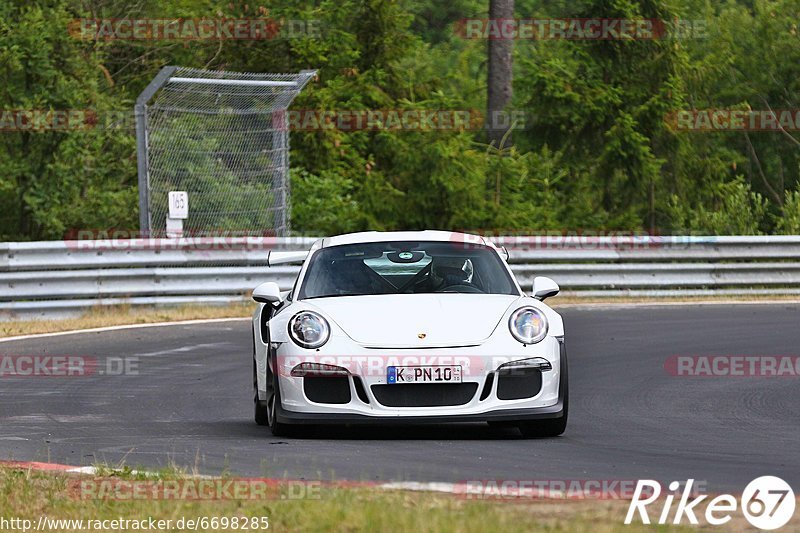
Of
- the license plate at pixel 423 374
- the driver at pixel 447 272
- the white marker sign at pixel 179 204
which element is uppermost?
the driver at pixel 447 272

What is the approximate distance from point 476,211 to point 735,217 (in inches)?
181

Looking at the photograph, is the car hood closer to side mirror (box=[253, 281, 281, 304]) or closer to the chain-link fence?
side mirror (box=[253, 281, 281, 304])

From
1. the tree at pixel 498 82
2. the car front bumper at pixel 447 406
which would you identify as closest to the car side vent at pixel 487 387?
the car front bumper at pixel 447 406

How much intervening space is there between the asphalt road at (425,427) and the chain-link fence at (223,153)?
169 inches

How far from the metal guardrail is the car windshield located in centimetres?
862

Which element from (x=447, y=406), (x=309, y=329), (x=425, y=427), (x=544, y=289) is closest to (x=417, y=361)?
(x=447, y=406)

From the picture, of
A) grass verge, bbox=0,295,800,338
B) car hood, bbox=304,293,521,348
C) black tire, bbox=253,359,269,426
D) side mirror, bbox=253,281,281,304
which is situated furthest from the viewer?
grass verge, bbox=0,295,800,338

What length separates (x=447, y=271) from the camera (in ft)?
32.8

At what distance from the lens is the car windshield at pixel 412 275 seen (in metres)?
9.73

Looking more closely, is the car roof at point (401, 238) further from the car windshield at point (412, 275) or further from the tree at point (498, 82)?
the tree at point (498, 82)

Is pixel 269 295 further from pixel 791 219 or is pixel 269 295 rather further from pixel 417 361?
pixel 791 219

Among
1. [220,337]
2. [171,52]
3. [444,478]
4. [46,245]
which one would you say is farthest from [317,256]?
[171,52]

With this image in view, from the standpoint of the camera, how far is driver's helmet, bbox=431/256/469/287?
32.4ft

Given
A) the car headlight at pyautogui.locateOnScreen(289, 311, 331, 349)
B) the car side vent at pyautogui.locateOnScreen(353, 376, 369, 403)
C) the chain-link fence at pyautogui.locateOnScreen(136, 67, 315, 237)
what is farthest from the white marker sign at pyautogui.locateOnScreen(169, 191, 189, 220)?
the car side vent at pyautogui.locateOnScreen(353, 376, 369, 403)
